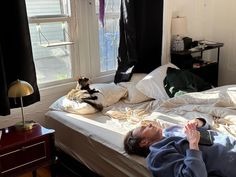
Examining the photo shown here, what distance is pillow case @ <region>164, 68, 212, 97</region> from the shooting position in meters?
2.70

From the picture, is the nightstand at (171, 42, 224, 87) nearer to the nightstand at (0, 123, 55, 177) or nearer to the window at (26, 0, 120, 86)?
the window at (26, 0, 120, 86)

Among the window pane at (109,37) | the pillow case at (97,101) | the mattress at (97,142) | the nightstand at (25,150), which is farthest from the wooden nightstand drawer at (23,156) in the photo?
the window pane at (109,37)

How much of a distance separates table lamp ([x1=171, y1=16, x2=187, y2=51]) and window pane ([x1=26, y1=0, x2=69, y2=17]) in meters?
1.27

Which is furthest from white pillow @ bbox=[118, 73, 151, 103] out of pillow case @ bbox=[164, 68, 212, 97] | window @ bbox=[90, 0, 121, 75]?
window @ bbox=[90, 0, 121, 75]

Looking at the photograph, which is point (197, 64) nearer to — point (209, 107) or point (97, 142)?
point (209, 107)

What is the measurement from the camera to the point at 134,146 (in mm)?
1793

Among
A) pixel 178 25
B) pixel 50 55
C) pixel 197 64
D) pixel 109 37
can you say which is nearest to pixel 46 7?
pixel 50 55

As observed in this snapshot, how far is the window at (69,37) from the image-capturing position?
2.72 m

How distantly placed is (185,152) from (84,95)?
48.6 inches

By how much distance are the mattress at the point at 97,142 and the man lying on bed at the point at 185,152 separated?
4.8 inches

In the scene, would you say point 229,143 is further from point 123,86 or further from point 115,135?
point 123,86

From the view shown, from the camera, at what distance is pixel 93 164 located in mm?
2186

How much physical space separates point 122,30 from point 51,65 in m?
0.83

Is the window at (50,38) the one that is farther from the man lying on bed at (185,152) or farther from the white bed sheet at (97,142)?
the man lying on bed at (185,152)
